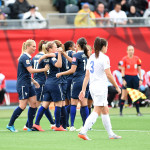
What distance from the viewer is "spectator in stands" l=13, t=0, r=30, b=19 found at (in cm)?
2395

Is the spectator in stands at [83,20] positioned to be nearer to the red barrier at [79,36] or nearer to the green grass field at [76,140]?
the red barrier at [79,36]

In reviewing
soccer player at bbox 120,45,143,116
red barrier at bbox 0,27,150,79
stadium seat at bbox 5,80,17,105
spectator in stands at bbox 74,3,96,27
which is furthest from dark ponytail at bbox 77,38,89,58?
stadium seat at bbox 5,80,17,105

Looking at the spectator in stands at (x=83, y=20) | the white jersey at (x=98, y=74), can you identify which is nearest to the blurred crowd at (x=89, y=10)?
the spectator in stands at (x=83, y=20)

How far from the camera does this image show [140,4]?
27250 millimetres

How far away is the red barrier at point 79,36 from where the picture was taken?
73.2ft

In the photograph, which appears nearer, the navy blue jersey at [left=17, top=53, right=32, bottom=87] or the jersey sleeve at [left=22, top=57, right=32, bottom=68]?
the jersey sleeve at [left=22, top=57, right=32, bottom=68]

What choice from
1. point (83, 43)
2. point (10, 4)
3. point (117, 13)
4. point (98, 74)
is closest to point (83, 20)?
point (117, 13)

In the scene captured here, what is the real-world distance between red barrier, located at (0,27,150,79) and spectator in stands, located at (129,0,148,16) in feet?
12.1

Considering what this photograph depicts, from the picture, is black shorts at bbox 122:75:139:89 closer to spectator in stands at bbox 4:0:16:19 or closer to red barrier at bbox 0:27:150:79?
red barrier at bbox 0:27:150:79

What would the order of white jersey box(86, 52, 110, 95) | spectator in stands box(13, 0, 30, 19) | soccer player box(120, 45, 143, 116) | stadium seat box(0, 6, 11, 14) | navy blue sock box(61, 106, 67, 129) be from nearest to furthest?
white jersey box(86, 52, 110, 95) < navy blue sock box(61, 106, 67, 129) < soccer player box(120, 45, 143, 116) < stadium seat box(0, 6, 11, 14) < spectator in stands box(13, 0, 30, 19)

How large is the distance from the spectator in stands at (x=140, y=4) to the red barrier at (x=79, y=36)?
12.1 feet

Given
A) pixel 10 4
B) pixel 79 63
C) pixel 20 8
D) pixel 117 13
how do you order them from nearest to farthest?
pixel 79 63 → pixel 20 8 → pixel 10 4 → pixel 117 13

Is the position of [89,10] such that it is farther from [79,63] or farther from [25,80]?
[25,80]

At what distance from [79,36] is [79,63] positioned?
9755 mm
